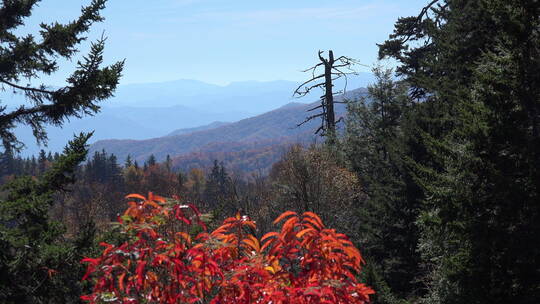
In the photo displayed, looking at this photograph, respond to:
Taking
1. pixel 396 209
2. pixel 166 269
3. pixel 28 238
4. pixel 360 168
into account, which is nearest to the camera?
pixel 166 269

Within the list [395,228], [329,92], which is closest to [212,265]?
[395,228]

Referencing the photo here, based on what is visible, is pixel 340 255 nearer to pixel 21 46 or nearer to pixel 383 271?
pixel 21 46

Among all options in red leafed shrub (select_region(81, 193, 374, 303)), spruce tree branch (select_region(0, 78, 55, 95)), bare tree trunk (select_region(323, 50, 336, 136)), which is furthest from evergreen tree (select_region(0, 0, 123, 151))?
bare tree trunk (select_region(323, 50, 336, 136))

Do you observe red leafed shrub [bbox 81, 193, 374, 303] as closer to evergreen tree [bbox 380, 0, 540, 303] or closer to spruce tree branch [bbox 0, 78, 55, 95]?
evergreen tree [bbox 380, 0, 540, 303]

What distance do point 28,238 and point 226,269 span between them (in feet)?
22.3

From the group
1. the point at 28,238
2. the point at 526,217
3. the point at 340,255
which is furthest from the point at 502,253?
the point at 28,238

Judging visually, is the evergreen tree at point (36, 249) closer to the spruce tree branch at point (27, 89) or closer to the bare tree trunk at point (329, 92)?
the spruce tree branch at point (27, 89)

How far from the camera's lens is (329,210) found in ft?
72.7

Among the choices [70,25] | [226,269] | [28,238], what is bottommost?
[28,238]

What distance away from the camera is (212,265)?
2.84 m

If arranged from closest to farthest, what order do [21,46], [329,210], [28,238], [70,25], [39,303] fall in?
1. [39,303]
2. [28,238]
3. [21,46]
4. [70,25]
5. [329,210]

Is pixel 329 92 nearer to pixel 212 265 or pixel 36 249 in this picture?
pixel 36 249

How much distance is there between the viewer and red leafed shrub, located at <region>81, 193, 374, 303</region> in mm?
2754

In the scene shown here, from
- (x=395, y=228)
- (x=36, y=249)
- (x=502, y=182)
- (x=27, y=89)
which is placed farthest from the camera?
(x=395, y=228)
